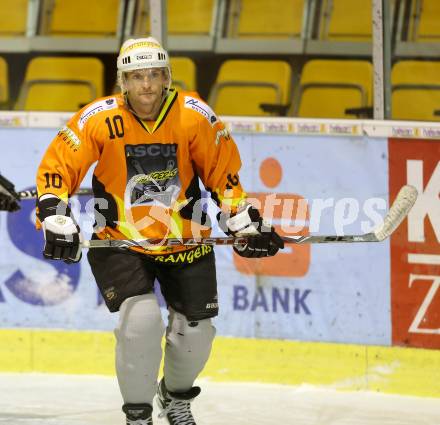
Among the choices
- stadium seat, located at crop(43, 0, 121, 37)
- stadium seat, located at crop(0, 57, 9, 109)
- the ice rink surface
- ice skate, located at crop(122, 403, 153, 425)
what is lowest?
the ice rink surface

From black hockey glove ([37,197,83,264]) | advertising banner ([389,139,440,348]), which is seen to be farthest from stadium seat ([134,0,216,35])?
black hockey glove ([37,197,83,264])

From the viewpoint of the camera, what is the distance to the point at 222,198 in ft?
13.3

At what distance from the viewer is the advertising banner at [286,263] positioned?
510 centimetres

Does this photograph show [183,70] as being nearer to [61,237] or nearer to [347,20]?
[347,20]

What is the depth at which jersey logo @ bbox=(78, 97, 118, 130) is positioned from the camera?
394cm

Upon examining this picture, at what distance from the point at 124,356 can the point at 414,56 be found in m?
2.11

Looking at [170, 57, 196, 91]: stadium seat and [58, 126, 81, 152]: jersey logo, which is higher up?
[170, 57, 196, 91]: stadium seat

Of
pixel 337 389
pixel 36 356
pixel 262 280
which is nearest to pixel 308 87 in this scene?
pixel 262 280

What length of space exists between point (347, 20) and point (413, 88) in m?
0.44

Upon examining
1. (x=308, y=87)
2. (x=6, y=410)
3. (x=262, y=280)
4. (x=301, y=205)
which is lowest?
(x=6, y=410)

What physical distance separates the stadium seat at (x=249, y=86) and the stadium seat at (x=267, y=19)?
0.14 metres

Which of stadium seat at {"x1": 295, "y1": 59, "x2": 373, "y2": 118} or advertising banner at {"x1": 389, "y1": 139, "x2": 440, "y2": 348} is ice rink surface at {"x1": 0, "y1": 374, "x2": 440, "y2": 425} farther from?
stadium seat at {"x1": 295, "y1": 59, "x2": 373, "y2": 118}

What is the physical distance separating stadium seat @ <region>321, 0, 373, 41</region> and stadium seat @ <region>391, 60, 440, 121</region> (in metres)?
0.22

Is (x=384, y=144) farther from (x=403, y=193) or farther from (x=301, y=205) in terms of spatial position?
(x=403, y=193)
